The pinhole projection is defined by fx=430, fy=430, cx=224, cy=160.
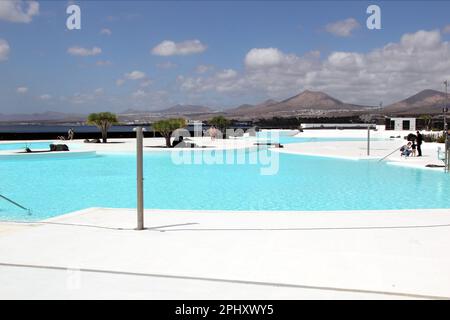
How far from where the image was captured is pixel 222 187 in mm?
11523

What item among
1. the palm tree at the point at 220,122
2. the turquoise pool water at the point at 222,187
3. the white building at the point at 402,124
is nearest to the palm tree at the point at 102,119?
the turquoise pool water at the point at 222,187

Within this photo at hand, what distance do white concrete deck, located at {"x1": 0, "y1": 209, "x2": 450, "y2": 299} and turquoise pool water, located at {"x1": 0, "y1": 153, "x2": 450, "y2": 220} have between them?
2.99 m

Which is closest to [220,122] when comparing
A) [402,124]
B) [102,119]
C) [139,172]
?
[102,119]

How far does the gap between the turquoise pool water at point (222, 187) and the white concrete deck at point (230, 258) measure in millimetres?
2986

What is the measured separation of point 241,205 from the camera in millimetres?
8945

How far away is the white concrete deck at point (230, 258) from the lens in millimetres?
3174

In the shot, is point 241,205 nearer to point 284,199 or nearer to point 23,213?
point 284,199

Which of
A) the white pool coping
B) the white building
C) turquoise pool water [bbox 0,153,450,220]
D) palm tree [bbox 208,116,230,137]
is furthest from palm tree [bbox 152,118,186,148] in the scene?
the white building

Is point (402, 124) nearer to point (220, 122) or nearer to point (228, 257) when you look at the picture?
point (220, 122)

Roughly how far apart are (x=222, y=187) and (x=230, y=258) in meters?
7.59

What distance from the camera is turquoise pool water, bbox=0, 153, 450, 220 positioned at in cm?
893

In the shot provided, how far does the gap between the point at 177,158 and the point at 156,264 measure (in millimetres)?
15512

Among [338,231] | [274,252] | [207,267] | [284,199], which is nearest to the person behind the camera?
[207,267]
